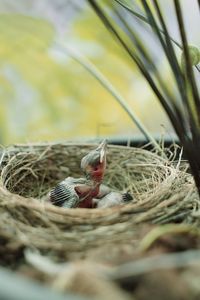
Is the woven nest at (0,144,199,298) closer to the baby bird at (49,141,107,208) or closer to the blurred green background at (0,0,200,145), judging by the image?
the baby bird at (49,141,107,208)

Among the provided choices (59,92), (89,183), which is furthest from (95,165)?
(59,92)

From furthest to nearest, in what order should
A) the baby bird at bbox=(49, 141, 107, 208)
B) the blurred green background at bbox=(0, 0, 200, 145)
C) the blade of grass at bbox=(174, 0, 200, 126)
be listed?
the blurred green background at bbox=(0, 0, 200, 145)
the baby bird at bbox=(49, 141, 107, 208)
the blade of grass at bbox=(174, 0, 200, 126)

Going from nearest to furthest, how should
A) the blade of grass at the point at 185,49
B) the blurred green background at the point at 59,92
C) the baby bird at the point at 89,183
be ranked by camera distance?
the blade of grass at the point at 185,49 < the baby bird at the point at 89,183 < the blurred green background at the point at 59,92

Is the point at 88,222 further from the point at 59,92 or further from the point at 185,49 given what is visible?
the point at 59,92

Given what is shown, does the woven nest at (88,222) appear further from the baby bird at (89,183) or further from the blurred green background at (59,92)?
the blurred green background at (59,92)

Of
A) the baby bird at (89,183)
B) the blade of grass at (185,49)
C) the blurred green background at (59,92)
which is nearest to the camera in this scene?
the blade of grass at (185,49)

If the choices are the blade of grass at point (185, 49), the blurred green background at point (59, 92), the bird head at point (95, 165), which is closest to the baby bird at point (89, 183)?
the bird head at point (95, 165)

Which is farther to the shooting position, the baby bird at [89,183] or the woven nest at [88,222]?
the baby bird at [89,183]

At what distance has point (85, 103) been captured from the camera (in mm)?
1359

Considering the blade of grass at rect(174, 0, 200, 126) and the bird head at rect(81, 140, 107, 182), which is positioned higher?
the blade of grass at rect(174, 0, 200, 126)

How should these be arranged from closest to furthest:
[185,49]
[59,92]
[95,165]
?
[185,49] < [95,165] < [59,92]

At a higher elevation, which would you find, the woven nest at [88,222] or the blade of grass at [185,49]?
the blade of grass at [185,49]

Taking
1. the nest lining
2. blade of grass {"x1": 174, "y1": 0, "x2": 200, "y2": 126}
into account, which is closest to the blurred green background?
the nest lining

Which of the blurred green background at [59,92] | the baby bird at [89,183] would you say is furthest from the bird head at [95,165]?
the blurred green background at [59,92]
